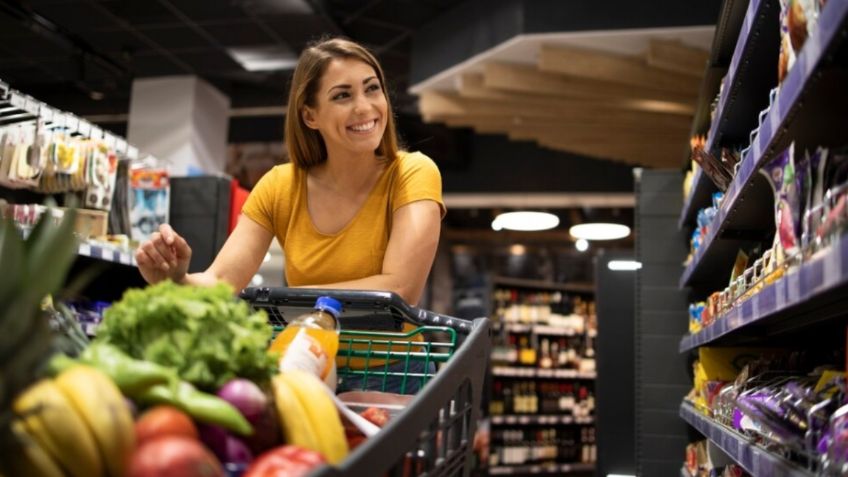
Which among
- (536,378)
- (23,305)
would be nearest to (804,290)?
(23,305)

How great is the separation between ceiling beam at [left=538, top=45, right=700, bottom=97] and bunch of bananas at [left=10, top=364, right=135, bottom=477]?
21.4 feet

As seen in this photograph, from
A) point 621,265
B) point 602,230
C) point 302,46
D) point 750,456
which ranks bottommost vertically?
point 750,456

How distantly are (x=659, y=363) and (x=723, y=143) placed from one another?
2061 mm

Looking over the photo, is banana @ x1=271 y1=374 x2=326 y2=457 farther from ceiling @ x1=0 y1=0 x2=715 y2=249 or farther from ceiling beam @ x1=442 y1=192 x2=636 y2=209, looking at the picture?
ceiling beam @ x1=442 y1=192 x2=636 y2=209

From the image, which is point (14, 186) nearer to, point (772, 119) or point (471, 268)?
point (772, 119)

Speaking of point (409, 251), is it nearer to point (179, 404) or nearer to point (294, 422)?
point (294, 422)

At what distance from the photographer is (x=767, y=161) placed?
6.66ft

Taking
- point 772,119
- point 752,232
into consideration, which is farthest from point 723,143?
point 772,119

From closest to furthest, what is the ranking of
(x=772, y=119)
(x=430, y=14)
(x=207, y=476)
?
(x=207, y=476) → (x=772, y=119) → (x=430, y=14)

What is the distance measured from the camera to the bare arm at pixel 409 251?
1887mm

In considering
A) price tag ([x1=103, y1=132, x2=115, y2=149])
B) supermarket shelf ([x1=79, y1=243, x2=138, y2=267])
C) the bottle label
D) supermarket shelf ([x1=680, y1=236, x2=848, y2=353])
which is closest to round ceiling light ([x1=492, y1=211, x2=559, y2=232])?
price tag ([x1=103, y1=132, x2=115, y2=149])

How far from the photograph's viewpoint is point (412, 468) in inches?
40.7

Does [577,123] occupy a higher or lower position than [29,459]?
higher

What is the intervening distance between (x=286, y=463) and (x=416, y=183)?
3.97 ft
